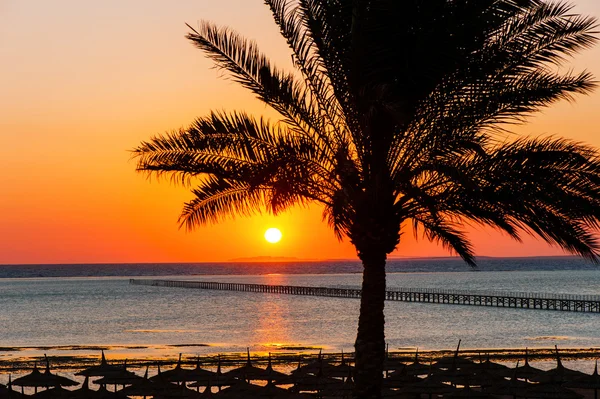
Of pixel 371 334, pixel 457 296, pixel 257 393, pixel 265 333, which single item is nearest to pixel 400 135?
pixel 371 334

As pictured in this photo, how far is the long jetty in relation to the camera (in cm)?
8925

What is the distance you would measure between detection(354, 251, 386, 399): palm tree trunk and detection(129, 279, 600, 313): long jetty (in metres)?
70.6

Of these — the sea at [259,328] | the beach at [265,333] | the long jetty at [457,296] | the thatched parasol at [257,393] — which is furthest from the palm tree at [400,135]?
the long jetty at [457,296]

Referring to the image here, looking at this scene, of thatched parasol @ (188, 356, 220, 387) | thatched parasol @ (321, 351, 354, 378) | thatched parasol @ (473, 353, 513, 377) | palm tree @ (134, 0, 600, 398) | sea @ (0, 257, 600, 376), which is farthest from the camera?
sea @ (0, 257, 600, 376)

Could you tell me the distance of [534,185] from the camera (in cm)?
1593

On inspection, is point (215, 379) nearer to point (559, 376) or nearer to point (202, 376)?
point (202, 376)

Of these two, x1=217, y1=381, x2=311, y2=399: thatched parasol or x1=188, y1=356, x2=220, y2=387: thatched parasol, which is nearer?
x1=217, y1=381, x2=311, y2=399: thatched parasol

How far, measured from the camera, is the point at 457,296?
100750 mm

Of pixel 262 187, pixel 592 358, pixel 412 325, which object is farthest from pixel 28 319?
pixel 262 187

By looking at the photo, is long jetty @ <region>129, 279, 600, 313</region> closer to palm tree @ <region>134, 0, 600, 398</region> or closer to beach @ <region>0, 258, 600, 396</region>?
beach @ <region>0, 258, 600, 396</region>

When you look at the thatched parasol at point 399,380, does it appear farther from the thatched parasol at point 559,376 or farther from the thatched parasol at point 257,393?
the thatched parasol at point 559,376

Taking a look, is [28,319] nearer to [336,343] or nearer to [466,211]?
[336,343]

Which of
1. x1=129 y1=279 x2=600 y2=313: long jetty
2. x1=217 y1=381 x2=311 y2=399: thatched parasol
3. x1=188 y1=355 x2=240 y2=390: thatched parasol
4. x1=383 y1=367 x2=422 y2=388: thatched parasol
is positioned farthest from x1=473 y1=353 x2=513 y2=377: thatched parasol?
x1=129 y1=279 x2=600 y2=313: long jetty

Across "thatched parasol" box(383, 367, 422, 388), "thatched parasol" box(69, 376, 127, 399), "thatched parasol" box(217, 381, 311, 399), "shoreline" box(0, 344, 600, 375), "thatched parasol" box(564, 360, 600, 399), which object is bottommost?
"shoreline" box(0, 344, 600, 375)
